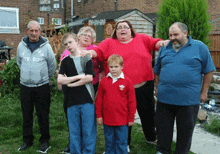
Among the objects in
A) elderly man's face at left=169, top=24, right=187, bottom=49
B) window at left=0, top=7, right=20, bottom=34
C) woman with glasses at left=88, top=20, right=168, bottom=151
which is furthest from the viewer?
window at left=0, top=7, right=20, bottom=34

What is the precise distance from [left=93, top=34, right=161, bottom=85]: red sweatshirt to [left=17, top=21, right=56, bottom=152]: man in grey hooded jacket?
895mm

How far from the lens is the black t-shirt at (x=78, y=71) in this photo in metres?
2.98

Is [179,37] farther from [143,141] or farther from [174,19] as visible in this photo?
[174,19]

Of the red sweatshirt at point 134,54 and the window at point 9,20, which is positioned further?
the window at point 9,20

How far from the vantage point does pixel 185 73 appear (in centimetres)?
282

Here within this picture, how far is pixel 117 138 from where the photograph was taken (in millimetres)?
3102

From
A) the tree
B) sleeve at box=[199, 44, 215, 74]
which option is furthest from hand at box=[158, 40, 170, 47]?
the tree

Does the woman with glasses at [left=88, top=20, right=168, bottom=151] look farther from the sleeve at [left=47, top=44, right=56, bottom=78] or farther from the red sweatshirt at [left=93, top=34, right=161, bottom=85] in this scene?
the sleeve at [left=47, top=44, right=56, bottom=78]

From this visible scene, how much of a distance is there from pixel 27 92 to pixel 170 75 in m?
2.21

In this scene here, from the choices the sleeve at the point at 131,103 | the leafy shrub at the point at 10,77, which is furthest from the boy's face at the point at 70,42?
the leafy shrub at the point at 10,77

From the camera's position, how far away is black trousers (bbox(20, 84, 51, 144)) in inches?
141

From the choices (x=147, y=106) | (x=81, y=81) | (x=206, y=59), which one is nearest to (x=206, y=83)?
(x=206, y=59)

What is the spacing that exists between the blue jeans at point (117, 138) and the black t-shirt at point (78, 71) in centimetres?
51

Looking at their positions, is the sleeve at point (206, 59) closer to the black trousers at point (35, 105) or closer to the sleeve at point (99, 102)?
the sleeve at point (99, 102)
